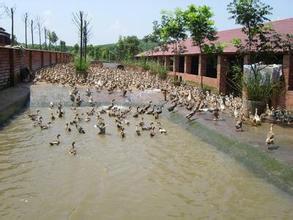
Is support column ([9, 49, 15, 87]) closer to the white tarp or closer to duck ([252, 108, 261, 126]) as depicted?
the white tarp

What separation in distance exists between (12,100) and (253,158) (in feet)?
38.0

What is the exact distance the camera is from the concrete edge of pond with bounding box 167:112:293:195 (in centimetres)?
975

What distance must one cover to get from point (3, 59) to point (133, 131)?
10.2 metres

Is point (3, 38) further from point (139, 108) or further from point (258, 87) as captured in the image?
point (258, 87)

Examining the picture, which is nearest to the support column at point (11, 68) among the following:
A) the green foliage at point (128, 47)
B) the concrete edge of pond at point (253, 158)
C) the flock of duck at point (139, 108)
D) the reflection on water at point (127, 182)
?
the flock of duck at point (139, 108)

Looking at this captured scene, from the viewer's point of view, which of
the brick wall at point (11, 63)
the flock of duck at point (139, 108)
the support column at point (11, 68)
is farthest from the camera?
the support column at point (11, 68)

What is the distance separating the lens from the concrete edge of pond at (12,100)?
1705 cm

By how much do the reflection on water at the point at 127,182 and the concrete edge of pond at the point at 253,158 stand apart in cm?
21

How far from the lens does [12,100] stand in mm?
19125

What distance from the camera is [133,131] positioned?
16062 millimetres

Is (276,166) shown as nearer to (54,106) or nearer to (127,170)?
(127,170)

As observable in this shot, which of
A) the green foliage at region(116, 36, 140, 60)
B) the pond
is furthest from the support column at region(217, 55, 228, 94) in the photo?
the green foliage at region(116, 36, 140, 60)

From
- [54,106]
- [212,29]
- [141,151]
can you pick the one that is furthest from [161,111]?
[212,29]

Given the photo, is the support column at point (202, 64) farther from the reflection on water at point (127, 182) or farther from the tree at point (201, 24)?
the reflection on water at point (127, 182)
